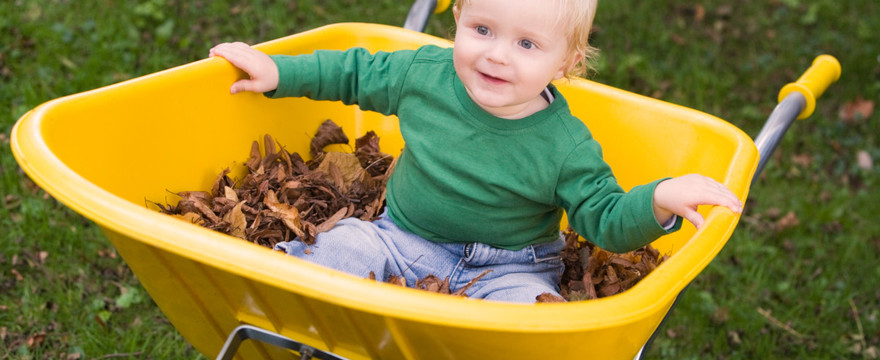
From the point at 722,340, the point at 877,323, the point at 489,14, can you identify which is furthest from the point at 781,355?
the point at 489,14

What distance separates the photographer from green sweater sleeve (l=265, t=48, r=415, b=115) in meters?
1.93

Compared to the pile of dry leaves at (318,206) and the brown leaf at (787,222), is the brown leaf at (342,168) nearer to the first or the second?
the pile of dry leaves at (318,206)

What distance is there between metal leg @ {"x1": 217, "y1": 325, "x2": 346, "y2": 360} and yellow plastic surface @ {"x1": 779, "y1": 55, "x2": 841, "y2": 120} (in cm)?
→ 132

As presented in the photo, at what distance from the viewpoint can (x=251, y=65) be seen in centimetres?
189

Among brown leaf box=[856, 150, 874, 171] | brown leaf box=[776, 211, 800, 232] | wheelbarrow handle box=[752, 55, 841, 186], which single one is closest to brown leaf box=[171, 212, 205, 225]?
wheelbarrow handle box=[752, 55, 841, 186]

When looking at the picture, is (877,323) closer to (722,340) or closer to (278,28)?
(722,340)

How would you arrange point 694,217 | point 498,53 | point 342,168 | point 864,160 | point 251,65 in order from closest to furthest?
point 694,217 < point 498,53 < point 251,65 < point 342,168 < point 864,160

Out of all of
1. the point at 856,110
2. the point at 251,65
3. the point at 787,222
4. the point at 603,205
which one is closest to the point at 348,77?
the point at 251,65

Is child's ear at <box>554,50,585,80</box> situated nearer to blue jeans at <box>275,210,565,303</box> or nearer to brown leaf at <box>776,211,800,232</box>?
blue jeans at <box>275,210,565,303</box>

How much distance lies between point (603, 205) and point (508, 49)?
36 cm

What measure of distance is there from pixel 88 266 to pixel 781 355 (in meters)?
2.17

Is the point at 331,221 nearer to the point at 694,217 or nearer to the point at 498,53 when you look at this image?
the point at 498,53

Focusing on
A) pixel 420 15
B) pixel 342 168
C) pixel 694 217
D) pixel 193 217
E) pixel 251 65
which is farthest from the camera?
pixel 420 15

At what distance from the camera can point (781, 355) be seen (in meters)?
2.56
